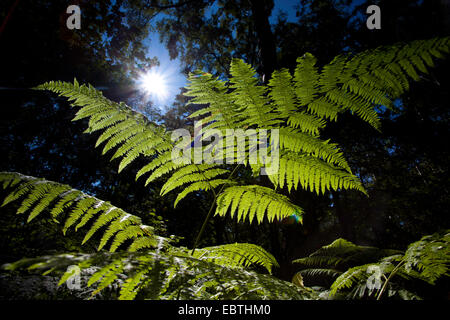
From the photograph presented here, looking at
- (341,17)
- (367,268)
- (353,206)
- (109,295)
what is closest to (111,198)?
(109,295)

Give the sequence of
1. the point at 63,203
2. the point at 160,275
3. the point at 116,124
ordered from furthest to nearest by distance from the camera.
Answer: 1. the point at 116,124
2. the point at 63,203
3. the point at 160,275

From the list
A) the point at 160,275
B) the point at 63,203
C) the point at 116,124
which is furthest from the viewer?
the point at 116,124

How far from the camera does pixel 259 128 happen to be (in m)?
1.04

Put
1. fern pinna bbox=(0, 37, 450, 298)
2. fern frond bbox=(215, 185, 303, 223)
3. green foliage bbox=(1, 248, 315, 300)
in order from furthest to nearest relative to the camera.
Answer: fern frond bbox=(215, 185, 303, 223) < fern pinna bbox=(0, 37, 450, 298) < green foliage bbox=(1, 248, 315, 300)

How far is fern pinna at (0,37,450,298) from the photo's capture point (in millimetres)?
906

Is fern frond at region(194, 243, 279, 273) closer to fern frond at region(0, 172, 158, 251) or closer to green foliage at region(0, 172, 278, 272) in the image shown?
green foliage at region(0, 172, 278, 272)

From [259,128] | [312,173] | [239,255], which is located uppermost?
→ [259,128]

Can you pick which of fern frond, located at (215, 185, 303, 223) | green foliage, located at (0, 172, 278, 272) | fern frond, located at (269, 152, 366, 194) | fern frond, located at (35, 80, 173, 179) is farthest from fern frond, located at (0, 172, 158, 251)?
fern frond, located at (269, 152, 366, 194)

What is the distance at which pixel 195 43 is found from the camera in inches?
376

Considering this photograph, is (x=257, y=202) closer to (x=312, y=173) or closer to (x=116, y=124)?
(x=312, y=173)

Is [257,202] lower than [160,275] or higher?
higher

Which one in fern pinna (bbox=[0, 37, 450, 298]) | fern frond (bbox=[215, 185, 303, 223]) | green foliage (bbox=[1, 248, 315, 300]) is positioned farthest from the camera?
fern frond (bbox=[215, 185, 303, 223])

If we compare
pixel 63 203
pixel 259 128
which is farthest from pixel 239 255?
pixel 63 203
